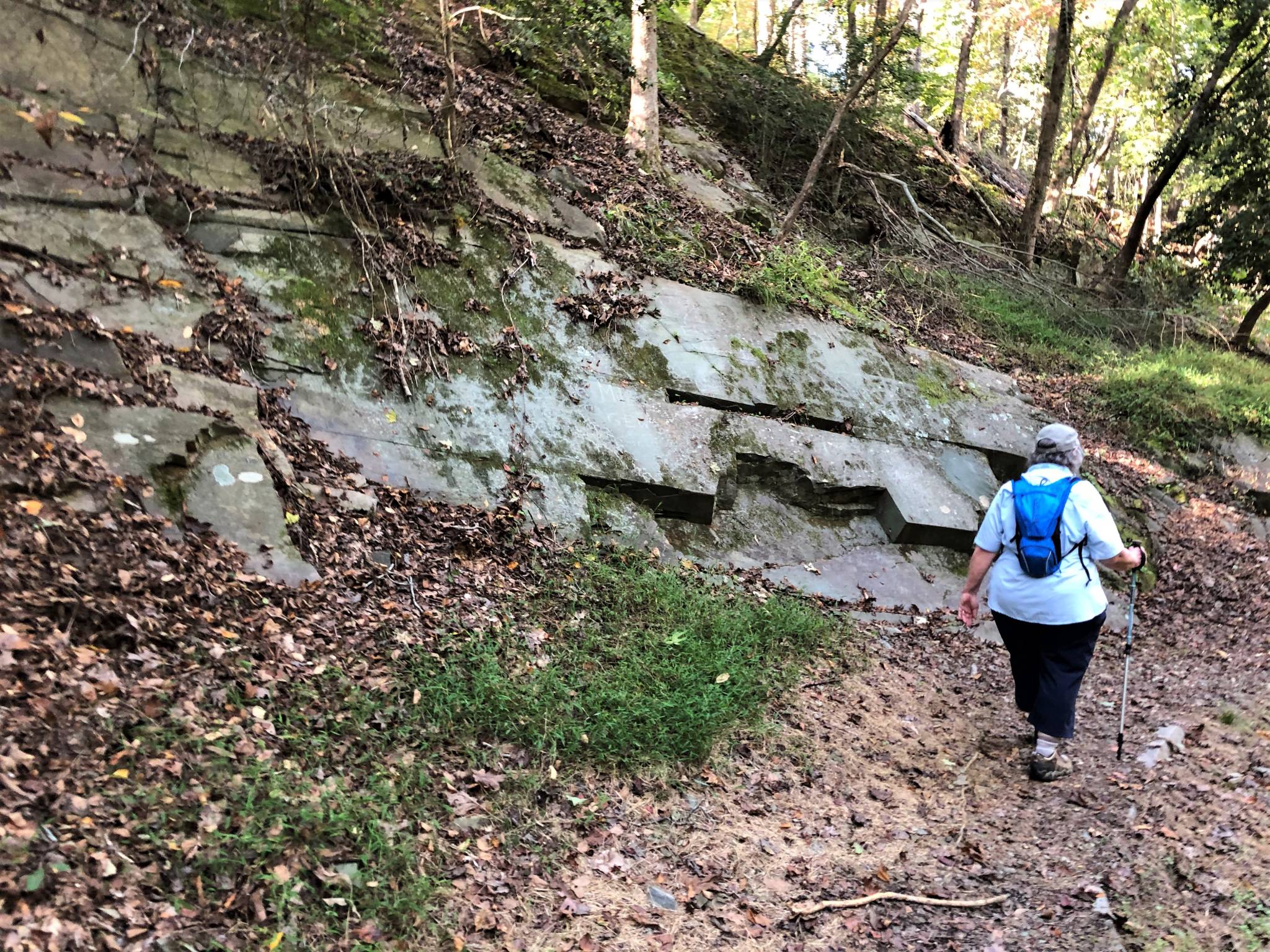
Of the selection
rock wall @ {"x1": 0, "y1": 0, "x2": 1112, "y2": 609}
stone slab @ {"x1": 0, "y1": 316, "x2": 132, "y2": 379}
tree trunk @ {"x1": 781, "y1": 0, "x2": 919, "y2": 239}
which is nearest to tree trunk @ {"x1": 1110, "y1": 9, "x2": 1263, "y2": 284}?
tree trunk @ {"x1": 781, "y1": 0, "x2": 919, "y2": 239}

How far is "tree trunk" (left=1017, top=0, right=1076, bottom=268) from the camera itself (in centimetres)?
1409

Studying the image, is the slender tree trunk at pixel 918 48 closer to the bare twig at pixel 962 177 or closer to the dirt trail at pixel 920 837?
the bare twig at pixel 962 177

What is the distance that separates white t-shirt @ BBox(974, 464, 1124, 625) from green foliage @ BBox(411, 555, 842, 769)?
1.63 meters

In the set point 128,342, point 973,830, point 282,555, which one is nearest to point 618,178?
point 128,342

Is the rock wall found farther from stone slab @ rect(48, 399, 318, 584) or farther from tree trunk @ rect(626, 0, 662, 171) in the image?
tree trunk @ rect(626, 0, 662, 171)

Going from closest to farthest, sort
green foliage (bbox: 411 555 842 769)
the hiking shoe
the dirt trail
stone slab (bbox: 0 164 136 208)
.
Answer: the dirt trail < green foliage (bbox: 411 555 842 769) < the hiking shoe < stone slab (bbox: 0 164 136 208)

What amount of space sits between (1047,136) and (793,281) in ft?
26.9

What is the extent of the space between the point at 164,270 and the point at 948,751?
6537 mm

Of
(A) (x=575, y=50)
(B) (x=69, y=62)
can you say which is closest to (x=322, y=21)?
(B) (x=69, y=62)

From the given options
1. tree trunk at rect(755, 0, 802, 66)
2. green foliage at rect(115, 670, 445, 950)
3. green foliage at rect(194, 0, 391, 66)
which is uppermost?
tree trunk at rect(755, 0, 802, 66)

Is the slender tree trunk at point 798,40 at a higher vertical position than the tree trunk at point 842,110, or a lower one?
higher

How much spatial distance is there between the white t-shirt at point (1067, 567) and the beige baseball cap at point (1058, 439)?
0.12m

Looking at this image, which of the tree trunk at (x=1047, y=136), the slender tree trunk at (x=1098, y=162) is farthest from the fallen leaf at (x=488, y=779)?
the slender tree trunk at (x=1098, y=162)

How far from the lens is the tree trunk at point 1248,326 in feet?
49.2
